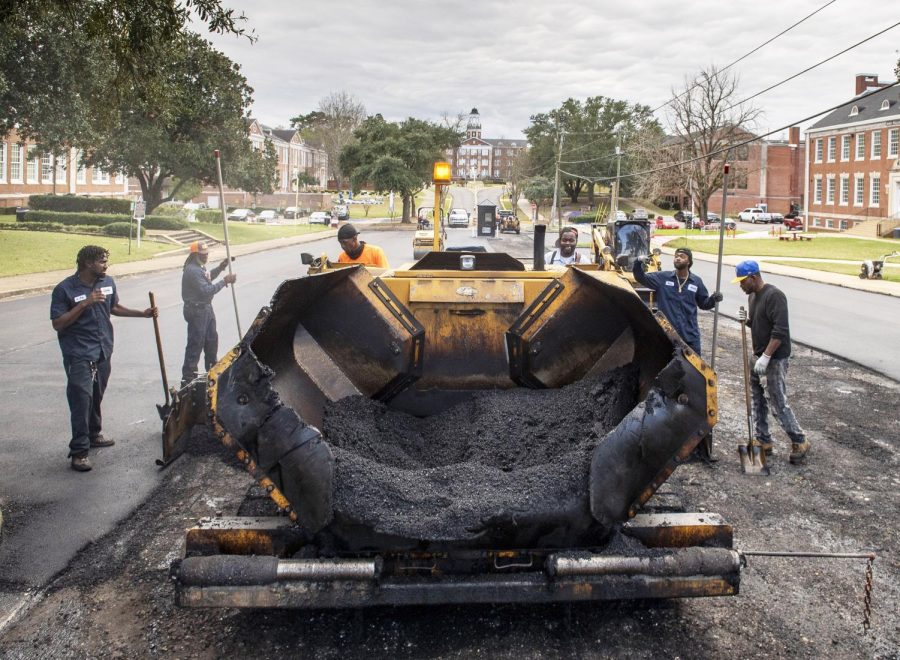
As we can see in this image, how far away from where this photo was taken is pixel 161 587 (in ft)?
14.7

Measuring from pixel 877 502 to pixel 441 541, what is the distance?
150 inches

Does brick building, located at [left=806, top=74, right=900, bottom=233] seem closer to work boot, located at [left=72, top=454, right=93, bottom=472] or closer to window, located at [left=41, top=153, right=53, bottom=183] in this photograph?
window, located at [left=41, top=153, right=53, bottom=183]

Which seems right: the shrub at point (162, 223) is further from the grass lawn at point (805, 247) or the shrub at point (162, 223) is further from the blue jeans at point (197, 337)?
the blue jeans at point (197, 337)

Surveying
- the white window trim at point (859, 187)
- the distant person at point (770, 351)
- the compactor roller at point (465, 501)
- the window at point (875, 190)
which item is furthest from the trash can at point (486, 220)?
the compactor roller at point (465, 501)

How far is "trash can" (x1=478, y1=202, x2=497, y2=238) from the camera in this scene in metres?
34.8

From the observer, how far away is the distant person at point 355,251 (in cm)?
791

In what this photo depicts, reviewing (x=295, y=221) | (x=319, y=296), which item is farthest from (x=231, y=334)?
(x=295, y=221)

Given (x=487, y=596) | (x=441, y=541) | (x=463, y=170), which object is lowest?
(x=487, y=596)

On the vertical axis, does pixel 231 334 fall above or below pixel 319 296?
below

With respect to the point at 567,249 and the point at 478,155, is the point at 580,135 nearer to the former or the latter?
the point at 567,249

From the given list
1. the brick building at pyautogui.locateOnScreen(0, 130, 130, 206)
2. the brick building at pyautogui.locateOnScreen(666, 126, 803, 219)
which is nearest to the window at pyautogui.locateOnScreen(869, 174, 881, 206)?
the brick building at pyautogui.locateOnScreen(666, 126, 803, 219)

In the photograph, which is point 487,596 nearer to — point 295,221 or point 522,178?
point 295,221

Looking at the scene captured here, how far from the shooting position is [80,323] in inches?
259

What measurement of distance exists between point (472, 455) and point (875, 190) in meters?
52.8
